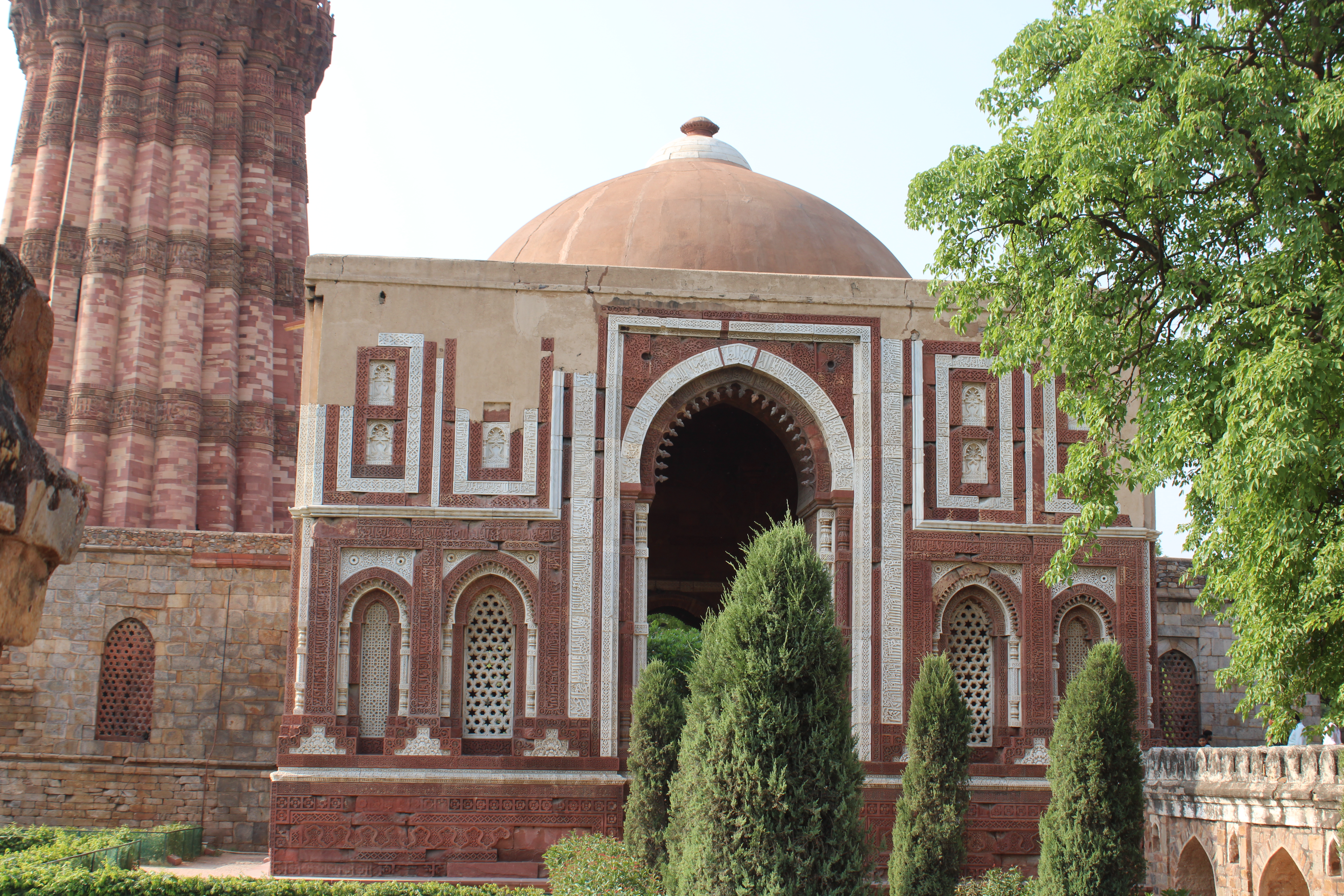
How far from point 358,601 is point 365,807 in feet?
6.28

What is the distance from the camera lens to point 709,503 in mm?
18109

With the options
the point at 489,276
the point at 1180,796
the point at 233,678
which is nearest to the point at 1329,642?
the point at 1180,796

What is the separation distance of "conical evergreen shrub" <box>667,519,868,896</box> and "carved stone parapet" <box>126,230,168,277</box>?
16939mm

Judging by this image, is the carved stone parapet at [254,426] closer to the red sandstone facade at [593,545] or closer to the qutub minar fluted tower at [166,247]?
the qutub minar fluted tower at [166,247]

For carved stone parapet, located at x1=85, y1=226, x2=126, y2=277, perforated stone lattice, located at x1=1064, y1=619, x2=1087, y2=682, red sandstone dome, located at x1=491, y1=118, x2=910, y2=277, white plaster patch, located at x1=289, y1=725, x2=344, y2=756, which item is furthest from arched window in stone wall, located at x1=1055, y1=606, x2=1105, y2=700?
carved stone parapet, located at x1=85, y1=226, x2=126, y2=277

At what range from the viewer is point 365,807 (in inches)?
466

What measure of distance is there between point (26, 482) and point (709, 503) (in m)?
15.4

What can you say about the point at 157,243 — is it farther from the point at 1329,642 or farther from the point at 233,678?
the point at 1329,642

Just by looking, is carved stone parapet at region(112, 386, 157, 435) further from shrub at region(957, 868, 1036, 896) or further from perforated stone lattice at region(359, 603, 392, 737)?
shrub at region(957, 868, 1036, 896)

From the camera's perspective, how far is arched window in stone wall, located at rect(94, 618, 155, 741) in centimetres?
1612

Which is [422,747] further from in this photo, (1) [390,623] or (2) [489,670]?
(1) [390,623]

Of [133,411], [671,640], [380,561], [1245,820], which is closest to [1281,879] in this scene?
[1245,820]

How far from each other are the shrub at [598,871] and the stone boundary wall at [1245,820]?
4.67m

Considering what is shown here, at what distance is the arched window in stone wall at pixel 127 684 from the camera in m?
16.1
